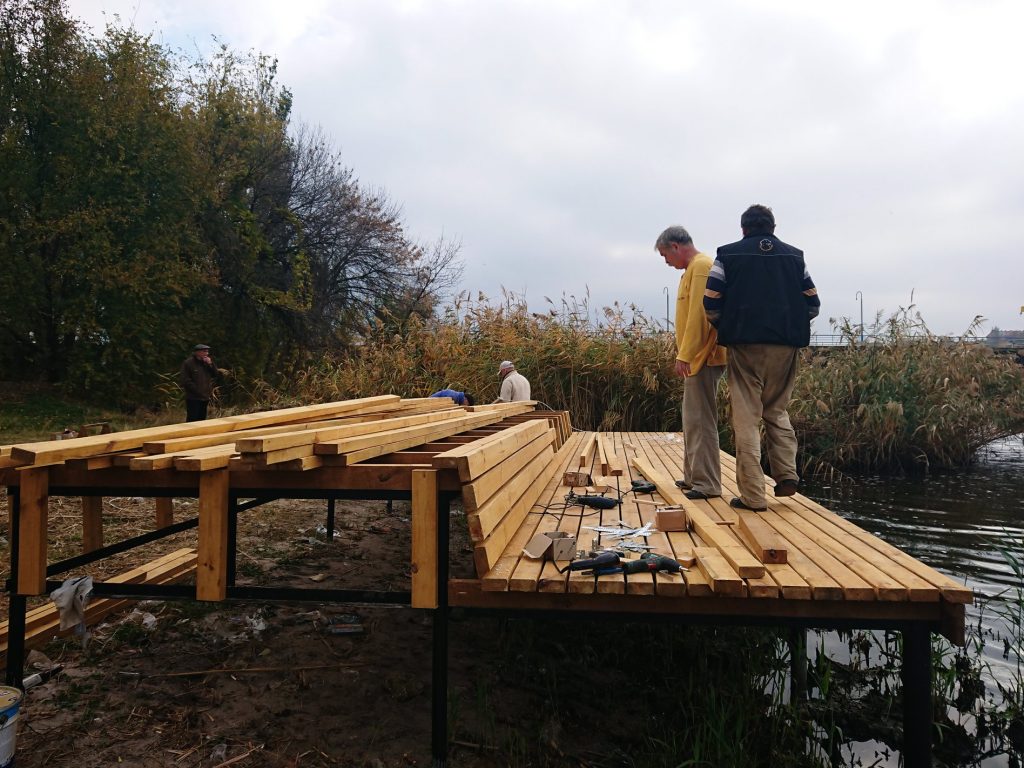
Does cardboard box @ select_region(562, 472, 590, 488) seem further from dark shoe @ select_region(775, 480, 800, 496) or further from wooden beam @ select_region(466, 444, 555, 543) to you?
dark shoe @ select_region(775, 480, 800, 496)

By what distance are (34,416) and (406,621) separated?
13886 millimetres

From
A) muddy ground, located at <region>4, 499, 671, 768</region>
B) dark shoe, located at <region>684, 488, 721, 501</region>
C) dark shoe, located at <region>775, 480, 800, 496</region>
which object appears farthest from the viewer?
dark shoe, located at <region>684, 488, 721, 501</region>

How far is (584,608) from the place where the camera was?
2623mm

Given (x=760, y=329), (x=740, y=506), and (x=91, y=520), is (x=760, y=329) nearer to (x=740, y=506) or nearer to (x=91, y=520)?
(x=740, y=506)

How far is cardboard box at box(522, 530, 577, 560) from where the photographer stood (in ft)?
9.02

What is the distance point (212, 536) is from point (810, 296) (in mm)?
3369

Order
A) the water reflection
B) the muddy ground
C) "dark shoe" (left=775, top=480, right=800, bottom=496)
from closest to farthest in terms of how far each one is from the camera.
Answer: the muddy ground, "dark shoe" (left=775, top=480, right=800, bottom=496), the water reflection

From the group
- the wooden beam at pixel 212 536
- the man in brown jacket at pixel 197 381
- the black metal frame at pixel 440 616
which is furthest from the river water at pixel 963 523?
the man in brown jacket at pixel 197 381

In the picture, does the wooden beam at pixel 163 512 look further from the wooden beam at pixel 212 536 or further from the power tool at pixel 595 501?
the power tool at pixel 595 501

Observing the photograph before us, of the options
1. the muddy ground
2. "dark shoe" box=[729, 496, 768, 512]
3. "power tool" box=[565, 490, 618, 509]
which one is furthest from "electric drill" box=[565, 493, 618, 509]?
the muddy ground

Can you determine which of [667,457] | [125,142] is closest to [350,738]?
[667,457]

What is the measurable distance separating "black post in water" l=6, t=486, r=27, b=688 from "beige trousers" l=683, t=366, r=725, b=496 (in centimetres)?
341

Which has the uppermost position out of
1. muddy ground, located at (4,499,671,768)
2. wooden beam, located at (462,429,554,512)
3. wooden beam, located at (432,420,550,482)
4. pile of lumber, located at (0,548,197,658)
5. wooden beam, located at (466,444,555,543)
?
wooden beam, located at (432,420,550,482)

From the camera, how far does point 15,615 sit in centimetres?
297
